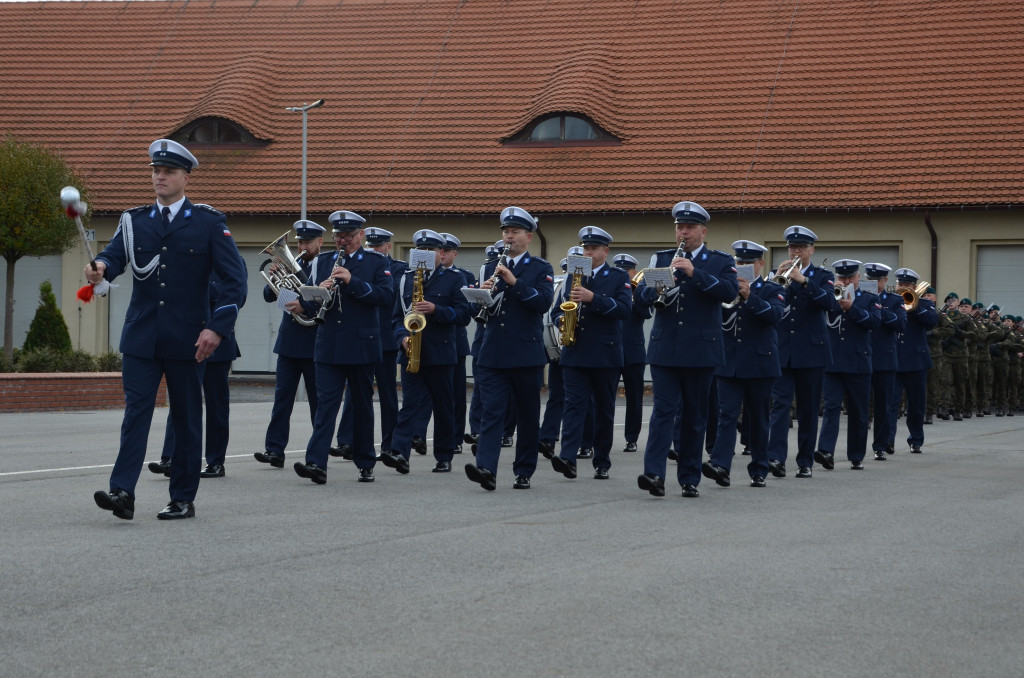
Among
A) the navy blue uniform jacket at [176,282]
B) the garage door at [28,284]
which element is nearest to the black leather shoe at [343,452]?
the navy blue uniform jacket at [176,282]

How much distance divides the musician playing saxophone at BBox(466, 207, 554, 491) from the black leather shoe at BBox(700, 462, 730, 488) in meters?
1.37

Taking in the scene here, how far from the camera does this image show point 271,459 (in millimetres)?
12961

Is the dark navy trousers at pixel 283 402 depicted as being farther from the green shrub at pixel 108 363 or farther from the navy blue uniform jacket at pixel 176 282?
the green shrub at pixel 108 363

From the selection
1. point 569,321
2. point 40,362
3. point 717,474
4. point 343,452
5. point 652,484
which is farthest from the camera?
point 40,362

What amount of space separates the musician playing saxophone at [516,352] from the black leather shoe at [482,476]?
0.04ft

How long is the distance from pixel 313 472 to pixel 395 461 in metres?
1.36

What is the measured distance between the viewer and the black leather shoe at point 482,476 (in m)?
10.9

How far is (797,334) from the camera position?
13305 mm

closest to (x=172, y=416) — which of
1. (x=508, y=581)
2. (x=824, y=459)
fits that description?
(x=508, y=581)

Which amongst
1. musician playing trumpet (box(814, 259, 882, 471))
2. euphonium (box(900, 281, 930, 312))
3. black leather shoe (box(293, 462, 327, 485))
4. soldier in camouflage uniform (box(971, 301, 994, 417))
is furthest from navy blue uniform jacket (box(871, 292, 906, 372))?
soldier in camouflage uniform (box(971, 301, 994, 417))

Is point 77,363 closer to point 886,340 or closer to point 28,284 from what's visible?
point 28,284

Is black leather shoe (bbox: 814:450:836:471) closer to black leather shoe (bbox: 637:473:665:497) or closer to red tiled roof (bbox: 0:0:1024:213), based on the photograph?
black leather shoe (bbox: 637:473:665:497)

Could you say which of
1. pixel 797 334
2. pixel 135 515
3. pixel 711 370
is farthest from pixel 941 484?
pixel 135 515

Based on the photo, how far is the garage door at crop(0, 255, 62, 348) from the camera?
1390 inches
